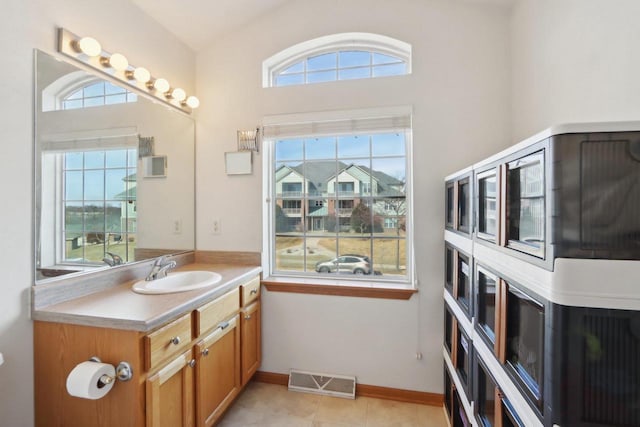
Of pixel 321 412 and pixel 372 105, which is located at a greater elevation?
pixel 372 105

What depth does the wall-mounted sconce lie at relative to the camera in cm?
228

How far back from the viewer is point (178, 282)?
1939 millimetres

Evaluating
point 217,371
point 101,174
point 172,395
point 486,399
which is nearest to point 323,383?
point 217,371

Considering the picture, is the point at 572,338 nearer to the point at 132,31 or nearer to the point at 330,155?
the point at 330,155

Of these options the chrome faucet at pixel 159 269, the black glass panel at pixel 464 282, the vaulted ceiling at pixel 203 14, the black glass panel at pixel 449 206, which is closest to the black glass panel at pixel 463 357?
the black glass panel at pixel 464 282

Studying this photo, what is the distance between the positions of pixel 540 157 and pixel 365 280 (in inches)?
63.7

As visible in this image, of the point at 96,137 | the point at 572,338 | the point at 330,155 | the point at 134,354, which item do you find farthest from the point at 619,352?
the point at 96,137

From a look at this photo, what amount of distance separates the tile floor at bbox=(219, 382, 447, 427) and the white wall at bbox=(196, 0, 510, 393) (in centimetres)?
Answer: 15

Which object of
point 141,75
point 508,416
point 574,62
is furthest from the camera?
point 141,75

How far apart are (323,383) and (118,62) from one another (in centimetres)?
243

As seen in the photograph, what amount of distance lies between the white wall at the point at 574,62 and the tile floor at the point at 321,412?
1.88 meters

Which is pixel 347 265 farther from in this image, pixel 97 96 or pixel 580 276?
pixel 97 96

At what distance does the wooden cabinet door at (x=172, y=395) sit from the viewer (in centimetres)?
124

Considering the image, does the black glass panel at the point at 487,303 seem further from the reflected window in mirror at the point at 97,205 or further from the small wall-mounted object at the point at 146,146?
the small wall-mounted object at the point at 146,146
